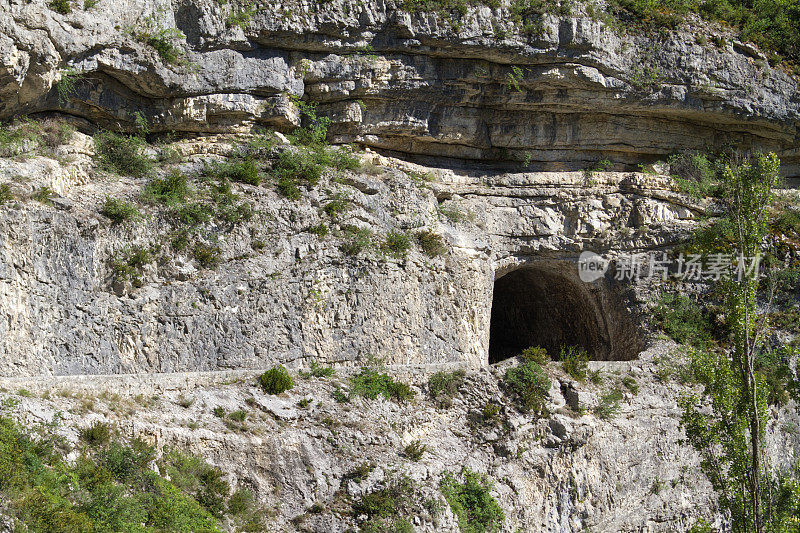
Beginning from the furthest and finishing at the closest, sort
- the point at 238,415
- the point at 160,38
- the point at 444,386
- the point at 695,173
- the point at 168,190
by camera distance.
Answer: the point at 695,173 → the point at 160,38 → the point at 168,190 → the point at 444,386 → the point at 238,415

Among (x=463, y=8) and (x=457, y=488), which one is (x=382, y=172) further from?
(x=457, y=488)

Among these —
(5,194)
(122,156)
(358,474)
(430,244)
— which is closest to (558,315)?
(430,244)

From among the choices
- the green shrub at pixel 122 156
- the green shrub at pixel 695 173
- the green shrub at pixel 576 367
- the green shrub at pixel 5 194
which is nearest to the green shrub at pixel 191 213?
the green shrub at pixel 122 156

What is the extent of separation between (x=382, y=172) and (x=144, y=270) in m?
7.21

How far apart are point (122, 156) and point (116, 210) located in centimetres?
271

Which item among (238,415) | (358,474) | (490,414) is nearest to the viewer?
(238,415)

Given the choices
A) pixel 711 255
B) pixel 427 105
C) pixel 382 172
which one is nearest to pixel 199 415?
pixel 382 172

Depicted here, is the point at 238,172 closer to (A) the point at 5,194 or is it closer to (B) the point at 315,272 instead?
(B) the point at 315,272

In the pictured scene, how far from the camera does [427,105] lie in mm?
22500

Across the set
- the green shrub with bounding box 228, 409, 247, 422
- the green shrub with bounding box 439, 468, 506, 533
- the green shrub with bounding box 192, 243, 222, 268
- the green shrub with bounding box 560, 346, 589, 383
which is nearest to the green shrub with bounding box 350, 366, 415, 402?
the green shrub with bounding box 439, 468, 506, 533

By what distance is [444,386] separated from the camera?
53.0ft

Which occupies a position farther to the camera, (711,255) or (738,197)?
(711,255)

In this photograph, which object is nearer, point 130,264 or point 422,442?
point 422,442

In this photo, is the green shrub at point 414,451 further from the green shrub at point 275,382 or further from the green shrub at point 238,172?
the green shrub at point 238,172
